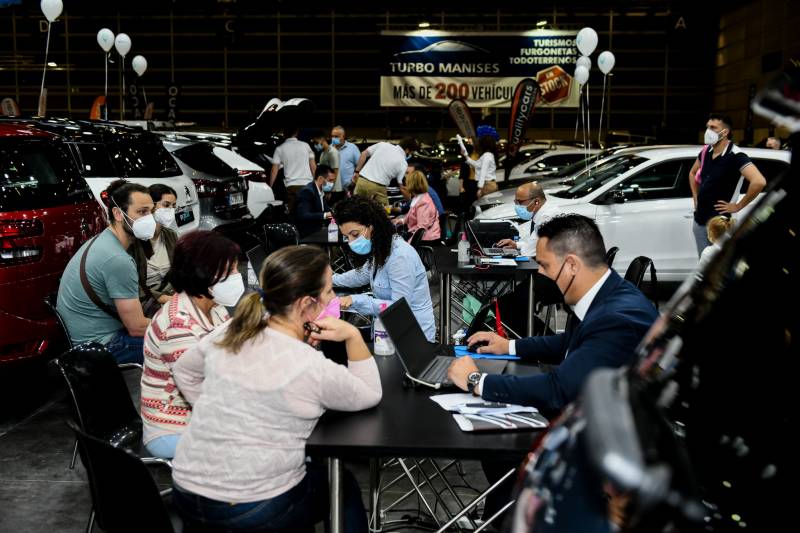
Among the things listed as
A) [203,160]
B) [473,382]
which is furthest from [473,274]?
[203,160]

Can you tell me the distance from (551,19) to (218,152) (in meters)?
16.5

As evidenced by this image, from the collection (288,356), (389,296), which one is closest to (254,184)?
(389,296)

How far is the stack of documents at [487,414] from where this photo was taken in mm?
2766

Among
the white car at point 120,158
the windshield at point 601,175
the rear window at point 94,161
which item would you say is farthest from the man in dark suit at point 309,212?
the windshield at point 601,175

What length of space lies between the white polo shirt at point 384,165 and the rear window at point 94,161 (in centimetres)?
371

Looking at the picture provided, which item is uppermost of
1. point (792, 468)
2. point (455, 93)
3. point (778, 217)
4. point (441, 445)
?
point (455, 93)

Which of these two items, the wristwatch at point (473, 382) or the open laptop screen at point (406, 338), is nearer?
the wristwatch at point (473, 382)

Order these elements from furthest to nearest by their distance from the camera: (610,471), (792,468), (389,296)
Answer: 1. (389,296)
2. (792,468)
3. (610,471)

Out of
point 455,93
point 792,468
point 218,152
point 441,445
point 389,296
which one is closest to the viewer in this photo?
point 792,468

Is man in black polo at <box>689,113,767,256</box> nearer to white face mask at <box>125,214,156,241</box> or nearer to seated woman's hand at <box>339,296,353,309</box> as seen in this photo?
seated woman's hand at <box>339,296,353,309</box>

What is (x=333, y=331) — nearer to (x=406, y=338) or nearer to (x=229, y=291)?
(x=406, y=338)

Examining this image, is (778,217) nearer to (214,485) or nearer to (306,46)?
(214,485)

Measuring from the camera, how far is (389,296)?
5.12m

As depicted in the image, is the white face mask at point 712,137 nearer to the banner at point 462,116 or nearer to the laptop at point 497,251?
the laptop at point 497,251
